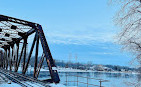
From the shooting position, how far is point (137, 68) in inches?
390

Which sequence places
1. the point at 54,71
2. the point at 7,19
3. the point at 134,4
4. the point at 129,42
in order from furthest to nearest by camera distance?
1. the point at 7,19
2. the point at 54,71
3. the point at 129,42
4. the point at 134,4

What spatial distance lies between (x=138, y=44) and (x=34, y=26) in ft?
30.0

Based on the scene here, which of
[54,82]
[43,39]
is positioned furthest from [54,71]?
[43,39]

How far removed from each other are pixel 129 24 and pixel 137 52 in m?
2.89

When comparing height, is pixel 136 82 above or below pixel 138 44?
below

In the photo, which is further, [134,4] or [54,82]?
[54,82]

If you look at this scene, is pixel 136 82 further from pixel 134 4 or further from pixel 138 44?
pixel 134 4

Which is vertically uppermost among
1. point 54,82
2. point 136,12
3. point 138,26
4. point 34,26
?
point 34,26

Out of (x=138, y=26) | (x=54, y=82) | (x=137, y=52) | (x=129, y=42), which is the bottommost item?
(x=54, y=82)

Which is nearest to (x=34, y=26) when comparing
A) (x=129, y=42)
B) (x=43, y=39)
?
(x=43, y=39)

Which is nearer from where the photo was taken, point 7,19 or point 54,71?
point 54,71

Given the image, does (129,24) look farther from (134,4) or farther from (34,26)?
(34,26)

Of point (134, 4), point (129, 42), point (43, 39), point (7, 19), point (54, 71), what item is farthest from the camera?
point (7, 19)

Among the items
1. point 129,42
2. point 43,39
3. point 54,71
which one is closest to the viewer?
point 129,42
